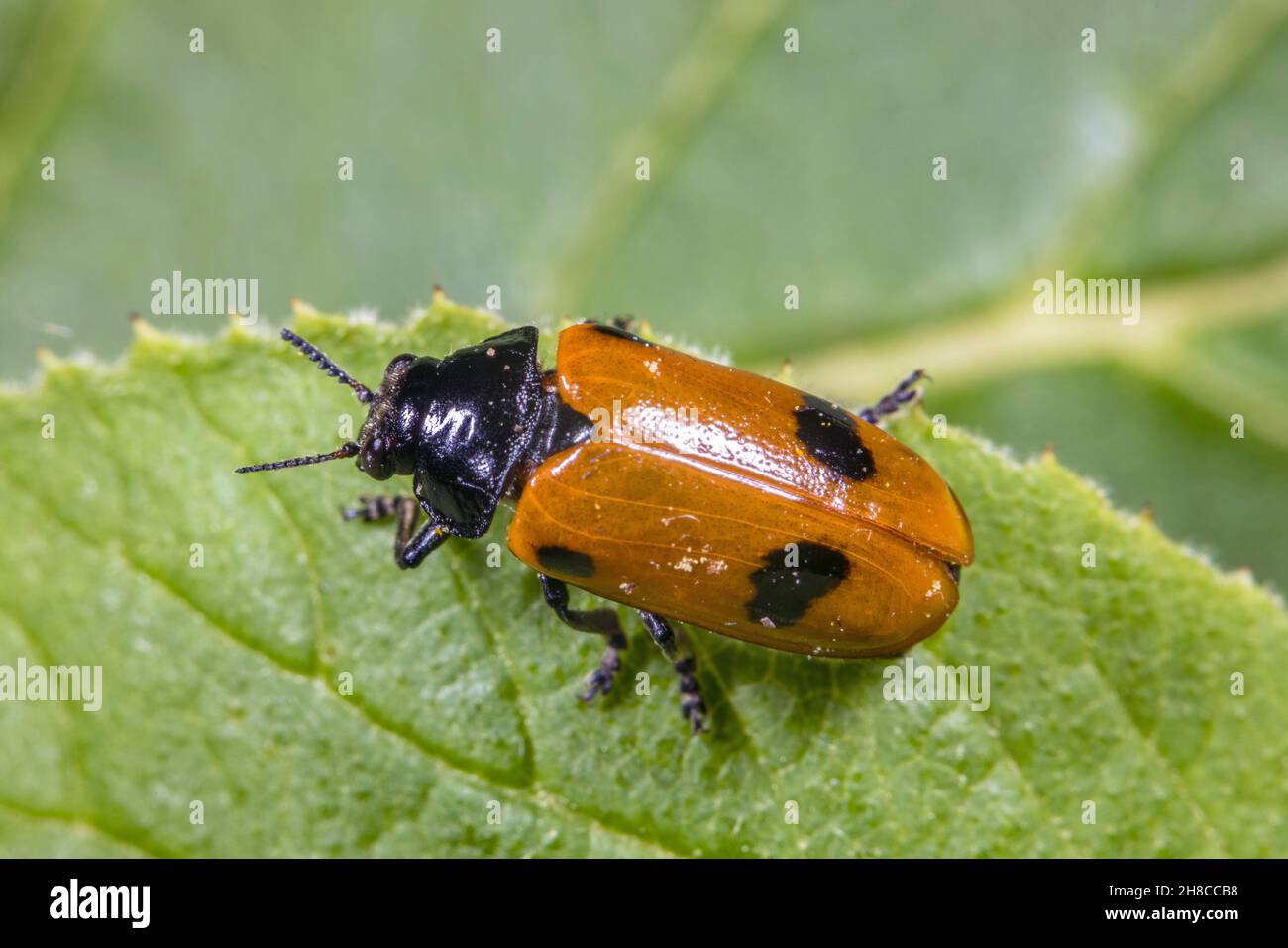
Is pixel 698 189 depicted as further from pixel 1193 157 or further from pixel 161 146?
pixel 161 146

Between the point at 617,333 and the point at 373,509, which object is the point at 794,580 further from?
the point at 373,509

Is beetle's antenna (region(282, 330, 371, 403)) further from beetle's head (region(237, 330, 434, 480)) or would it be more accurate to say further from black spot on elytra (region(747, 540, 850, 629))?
black spot on elytra (region(747, 540, 850, 629))

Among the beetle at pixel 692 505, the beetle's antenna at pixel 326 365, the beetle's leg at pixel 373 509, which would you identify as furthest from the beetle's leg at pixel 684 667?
the beetle's antenna at pixel 326 365

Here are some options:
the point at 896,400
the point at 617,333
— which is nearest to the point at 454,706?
the point at 617,333

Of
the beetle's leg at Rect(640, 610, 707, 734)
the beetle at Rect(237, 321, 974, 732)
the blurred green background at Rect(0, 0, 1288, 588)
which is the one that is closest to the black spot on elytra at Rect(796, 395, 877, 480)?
the beetle at Rect(237, 321, 974, 732)

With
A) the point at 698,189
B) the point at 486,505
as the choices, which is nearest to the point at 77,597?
the point at 486,505
